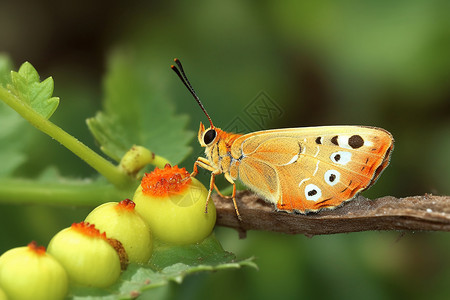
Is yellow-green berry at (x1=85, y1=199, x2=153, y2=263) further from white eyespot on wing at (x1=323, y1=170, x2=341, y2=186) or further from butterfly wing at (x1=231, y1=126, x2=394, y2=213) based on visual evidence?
white eyespot on wing at (x1=323, y1=170, x2=341, y2=186)

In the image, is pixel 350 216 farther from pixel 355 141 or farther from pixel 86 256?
pixel 86 256

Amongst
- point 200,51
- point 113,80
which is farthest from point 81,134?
point 200,51

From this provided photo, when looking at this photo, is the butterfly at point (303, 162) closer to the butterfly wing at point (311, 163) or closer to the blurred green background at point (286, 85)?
the butterfly wing at point (311, 163)

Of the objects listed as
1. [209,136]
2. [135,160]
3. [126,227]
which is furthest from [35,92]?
[209,136]

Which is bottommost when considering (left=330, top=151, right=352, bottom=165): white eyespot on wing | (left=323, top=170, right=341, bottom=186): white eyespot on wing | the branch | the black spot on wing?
the branch

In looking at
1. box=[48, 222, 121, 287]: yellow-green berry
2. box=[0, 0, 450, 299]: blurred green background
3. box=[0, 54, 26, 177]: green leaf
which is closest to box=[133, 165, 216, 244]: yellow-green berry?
box=[48, 222, 121, 287]: yellow-green berry

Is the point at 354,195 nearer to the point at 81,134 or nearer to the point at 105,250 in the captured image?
the point at 105,250

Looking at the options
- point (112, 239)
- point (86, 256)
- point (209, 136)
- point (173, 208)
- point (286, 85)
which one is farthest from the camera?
point (286, 85)

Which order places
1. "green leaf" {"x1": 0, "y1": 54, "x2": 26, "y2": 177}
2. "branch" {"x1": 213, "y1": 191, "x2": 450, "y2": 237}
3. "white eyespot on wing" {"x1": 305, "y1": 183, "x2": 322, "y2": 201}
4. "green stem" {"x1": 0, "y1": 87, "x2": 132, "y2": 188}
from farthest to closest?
"green leaf" {"x1": 0, "y1": 54, "x2": 26, "y2": 177} → "white eyespot on wing" {"x1": 305, "y1": 183, "x2": 322, "y2": 201} → "green stem" {"x1": 0, "y1": 87, "x2": 132, "y2": 188} → "branch" {"x1": 213, "y1": 191, "x2": 450, "y2": 237}
